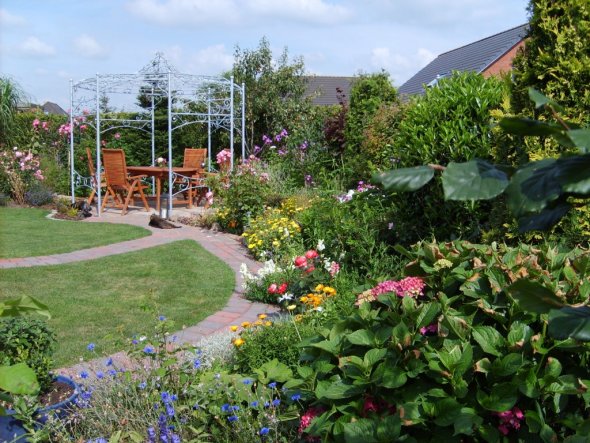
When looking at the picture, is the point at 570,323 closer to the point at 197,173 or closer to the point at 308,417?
the point at 308,417

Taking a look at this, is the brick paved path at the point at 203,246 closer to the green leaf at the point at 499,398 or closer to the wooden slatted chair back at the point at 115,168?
the wooden slatted chair back at the point at 115,168

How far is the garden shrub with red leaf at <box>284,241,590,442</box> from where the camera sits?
6.05ft

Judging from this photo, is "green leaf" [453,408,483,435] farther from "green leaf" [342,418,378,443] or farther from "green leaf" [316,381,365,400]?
"green leaf" [316,381,365,400]

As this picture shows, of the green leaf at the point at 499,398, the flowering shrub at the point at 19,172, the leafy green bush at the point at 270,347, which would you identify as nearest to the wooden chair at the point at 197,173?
the flowering shrub at the point at 19,172

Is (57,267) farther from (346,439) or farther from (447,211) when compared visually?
(346,439)

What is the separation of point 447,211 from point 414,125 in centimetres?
77

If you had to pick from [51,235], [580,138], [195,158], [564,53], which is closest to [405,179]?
[580,138]

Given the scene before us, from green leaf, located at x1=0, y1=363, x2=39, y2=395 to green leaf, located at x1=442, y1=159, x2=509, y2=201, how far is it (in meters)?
0.72

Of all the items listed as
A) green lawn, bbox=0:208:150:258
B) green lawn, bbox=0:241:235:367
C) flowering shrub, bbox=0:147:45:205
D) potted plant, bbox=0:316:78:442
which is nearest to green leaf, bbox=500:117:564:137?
potted plant, bbox=0:316:78:442

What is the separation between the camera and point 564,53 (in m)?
3.80

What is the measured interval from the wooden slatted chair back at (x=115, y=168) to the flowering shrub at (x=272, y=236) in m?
3.99

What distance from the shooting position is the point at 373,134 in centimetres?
831

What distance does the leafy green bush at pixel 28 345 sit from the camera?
2.74 metres

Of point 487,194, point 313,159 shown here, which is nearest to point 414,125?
point 487,194
